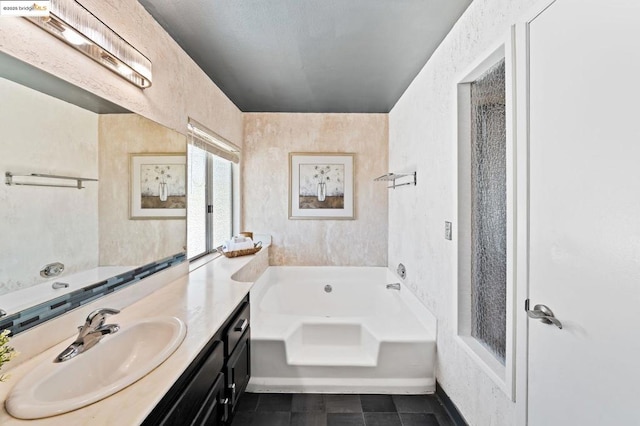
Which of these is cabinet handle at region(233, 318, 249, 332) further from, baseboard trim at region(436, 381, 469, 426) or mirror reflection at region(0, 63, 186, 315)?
baseboard trim at region(436, 381, 469, 426)

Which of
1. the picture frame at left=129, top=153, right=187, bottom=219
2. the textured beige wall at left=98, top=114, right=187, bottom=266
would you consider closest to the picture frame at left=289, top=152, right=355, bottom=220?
the picture frame at left=129, top=153, right=187, bottom=219

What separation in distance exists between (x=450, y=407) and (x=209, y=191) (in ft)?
8.53

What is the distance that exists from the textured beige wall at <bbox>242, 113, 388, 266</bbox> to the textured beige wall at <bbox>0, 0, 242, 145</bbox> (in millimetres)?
875

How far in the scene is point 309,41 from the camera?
1923 mm

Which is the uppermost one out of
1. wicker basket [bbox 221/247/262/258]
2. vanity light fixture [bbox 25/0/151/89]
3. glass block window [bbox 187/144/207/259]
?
vanity light fixture [bbox 25/0/151/89]

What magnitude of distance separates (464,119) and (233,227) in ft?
8.57

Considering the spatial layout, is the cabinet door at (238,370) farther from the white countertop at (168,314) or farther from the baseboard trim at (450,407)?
the baseboard trim at (450,407)

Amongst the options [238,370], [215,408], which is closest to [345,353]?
[238,370]

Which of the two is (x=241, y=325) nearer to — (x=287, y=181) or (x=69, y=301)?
(x=69, y=301)

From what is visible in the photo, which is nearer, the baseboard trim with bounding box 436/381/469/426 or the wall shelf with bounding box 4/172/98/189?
the wall shelf with bounding box 4/172/98/189

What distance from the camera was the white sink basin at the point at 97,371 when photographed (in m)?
0.72

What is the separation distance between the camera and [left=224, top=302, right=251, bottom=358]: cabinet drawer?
1.43 metres

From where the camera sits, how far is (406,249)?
2.73 metres

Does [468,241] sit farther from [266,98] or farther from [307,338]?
[266,98]
